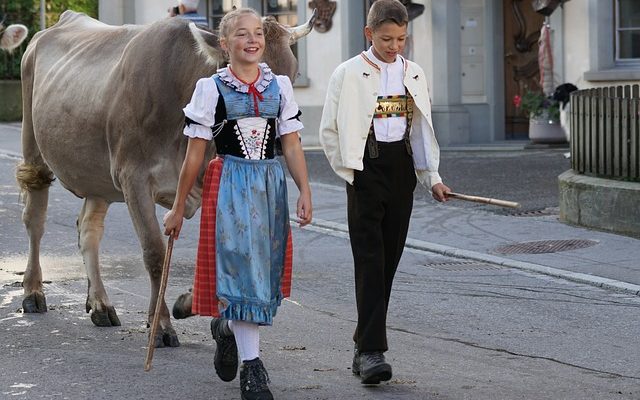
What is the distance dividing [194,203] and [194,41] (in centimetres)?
95

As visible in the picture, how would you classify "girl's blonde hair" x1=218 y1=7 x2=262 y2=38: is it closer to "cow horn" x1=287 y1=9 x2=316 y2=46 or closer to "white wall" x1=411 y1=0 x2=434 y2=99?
"cow horn" x1=287 y1=9 x2=316 y2=46

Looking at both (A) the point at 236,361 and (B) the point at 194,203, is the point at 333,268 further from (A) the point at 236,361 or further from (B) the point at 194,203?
(A) the point at 236,361

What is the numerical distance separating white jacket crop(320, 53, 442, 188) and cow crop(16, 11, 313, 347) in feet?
2.10

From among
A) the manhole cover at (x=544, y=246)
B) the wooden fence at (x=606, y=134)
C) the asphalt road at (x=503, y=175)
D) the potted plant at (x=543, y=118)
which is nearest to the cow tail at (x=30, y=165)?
the manhole cover at (x=544, y=246)

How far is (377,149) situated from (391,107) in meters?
0.23

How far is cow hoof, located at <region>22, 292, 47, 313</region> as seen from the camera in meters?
9.55

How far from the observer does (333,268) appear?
38.6ft

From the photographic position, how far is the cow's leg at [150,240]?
824 cm

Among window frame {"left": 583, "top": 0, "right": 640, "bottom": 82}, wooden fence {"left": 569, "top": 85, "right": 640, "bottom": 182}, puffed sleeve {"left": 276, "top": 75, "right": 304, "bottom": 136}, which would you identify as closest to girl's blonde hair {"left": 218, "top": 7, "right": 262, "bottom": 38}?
puffed sleeve {"left": 276, "top": 75, "right": 304, "bottom": 136}

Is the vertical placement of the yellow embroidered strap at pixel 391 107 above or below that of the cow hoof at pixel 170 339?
above

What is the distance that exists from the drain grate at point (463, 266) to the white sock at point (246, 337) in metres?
4.98

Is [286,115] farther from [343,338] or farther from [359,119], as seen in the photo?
[343,338]

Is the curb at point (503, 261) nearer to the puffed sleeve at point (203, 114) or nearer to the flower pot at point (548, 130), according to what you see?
the puffed sleeve at point (203, 114)

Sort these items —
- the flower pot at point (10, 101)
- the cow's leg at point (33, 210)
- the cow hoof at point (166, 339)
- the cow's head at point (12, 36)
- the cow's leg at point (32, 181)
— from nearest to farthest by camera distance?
1. the cow hoof at point (166, 339)
2. the cow's leg at point (33, 210)
3. the cow's leg at point (32, 181)
4. the cow's head at point (12, 36)
5. the flower pot at point (10, 101)
